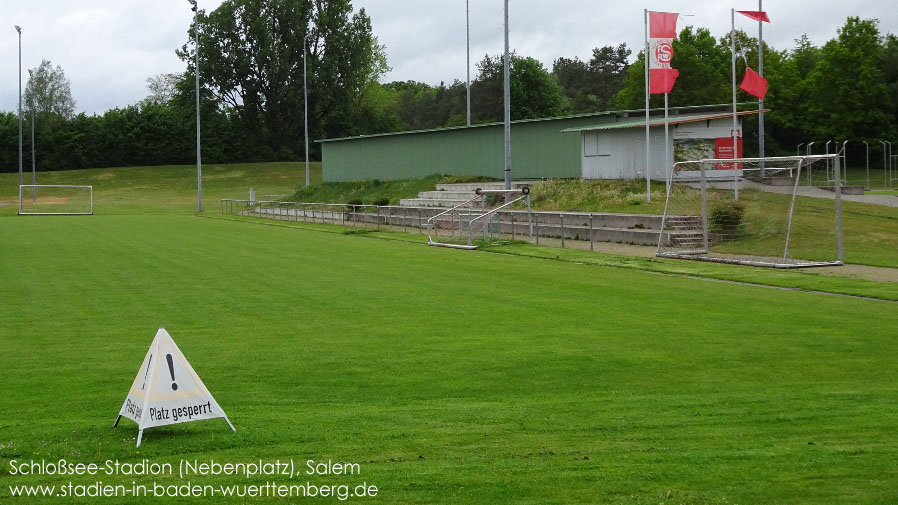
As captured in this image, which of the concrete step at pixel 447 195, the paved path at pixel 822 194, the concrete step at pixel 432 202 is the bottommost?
the paved path at pixel 822 194

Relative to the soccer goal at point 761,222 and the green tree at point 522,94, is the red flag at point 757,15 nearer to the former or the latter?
the soccer goal at point 761,222

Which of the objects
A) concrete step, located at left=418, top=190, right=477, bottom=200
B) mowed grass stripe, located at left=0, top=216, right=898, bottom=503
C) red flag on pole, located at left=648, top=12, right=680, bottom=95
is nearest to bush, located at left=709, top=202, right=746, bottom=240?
mowed grass stripe, located at left=0, top=216, right=898, bottom=503

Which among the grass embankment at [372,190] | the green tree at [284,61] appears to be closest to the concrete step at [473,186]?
the grass embankment at [372,190]

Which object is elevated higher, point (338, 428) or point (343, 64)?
point (343, 64)

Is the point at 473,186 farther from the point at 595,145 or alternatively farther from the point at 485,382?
the point at 485,382

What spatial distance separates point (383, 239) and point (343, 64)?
65.0 meters

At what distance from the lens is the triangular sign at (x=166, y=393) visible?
6555mm

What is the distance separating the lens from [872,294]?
1571cm

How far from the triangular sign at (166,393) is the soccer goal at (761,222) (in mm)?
16334

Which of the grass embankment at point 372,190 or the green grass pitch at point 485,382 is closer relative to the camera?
the green grass pitch at point 485,382

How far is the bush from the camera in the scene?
23766 mm

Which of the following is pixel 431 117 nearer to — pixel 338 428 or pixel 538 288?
pixel 538 288

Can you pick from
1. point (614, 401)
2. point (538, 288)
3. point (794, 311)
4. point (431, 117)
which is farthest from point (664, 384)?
point (431, 117)

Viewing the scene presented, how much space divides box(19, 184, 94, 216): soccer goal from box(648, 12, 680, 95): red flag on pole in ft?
125
